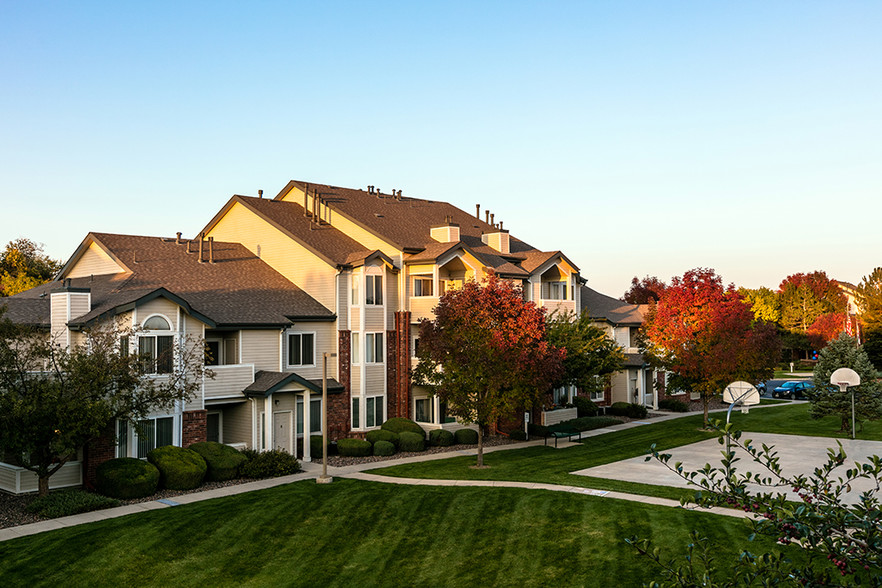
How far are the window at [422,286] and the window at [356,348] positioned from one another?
4.04m

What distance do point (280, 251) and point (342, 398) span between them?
8.82m

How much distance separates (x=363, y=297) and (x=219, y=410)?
8.54 metres

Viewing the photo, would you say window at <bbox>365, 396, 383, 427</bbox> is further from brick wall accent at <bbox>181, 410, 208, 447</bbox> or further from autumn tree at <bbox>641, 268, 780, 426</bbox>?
autumn tree at <bbox>641, 268, 780, 426</bbox>

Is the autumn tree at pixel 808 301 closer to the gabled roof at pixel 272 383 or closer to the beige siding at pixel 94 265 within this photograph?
the gabled roof at pixel 272 383

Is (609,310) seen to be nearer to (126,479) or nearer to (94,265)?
(94,265)

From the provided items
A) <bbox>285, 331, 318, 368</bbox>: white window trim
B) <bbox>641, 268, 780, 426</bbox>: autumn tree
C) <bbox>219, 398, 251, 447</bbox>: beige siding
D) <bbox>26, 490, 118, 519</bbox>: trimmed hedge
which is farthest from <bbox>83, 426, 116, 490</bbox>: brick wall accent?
<bbox>641, 268, 780, 426</bbox>: autumn tree

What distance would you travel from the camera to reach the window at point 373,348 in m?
35.7

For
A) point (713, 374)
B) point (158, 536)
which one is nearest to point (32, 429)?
point (158, 536)

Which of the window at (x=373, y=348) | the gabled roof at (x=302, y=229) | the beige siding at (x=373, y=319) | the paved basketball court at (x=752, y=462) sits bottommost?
the paved basketball court at (x=752, y=462)

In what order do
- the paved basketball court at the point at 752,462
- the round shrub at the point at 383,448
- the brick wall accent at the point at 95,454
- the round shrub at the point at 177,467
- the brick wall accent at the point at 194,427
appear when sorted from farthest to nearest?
the round shrub at the point at 383,448
the brick wall accent at the point at 194,427
the paved basketball court at the point at 752,462
the brick wall accent at the point at 95,454
the round shrub at the point at 177,467

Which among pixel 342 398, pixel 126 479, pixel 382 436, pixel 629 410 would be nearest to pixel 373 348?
pixel 342 398

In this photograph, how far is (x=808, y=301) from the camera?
9650 cm

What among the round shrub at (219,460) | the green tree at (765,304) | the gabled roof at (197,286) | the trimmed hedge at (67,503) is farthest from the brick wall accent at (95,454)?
the green tree at (765,304)

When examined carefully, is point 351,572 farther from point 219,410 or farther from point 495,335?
point 219,410
